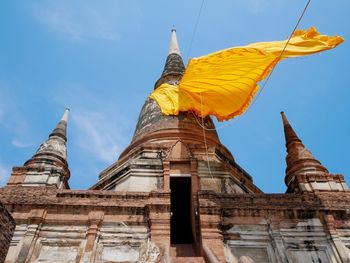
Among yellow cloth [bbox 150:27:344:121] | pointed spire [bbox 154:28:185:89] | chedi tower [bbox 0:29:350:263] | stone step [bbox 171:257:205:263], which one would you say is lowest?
stone step [bbox 171:257:205:263]

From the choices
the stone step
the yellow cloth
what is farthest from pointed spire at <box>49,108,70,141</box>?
the stone step

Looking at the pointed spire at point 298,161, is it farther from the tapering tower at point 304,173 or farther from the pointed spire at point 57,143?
the pointed spire at point 57,143

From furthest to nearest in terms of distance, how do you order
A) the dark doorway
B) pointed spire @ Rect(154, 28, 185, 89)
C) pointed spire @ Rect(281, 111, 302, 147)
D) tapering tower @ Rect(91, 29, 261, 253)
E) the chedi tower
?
pointed spire @ Rect(154, 28, 185, 89) → pointed spire @ Rect(281, 111, 302, 147) → the dark doorway → tapering tower @ Rect(91, 29, 261, 253) → the chedi tower

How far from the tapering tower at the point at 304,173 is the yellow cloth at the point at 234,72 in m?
2.38

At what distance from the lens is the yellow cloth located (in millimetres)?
12508

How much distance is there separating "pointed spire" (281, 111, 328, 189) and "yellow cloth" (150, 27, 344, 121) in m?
2.27

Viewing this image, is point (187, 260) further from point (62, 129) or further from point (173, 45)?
point (173, 45)

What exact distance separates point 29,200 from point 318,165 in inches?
365

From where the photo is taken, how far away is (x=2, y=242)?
5.53 metres

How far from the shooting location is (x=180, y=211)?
39.0 feet

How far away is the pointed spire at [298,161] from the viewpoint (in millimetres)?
11867

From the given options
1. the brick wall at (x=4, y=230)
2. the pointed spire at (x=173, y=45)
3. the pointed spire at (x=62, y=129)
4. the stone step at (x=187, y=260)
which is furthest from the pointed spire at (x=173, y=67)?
the brick wall at (x=4, y=230)

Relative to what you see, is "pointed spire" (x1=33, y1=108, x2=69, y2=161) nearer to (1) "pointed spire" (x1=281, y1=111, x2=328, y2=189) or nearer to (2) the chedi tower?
(2) the chedi tower

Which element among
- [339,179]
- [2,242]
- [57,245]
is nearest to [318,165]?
[339,179]
